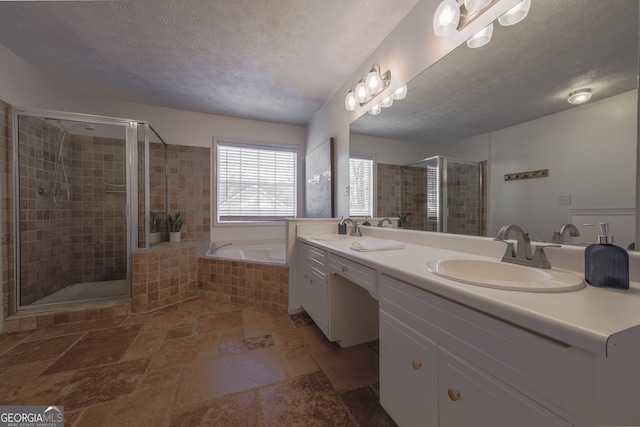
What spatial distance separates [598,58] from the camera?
2.59ft

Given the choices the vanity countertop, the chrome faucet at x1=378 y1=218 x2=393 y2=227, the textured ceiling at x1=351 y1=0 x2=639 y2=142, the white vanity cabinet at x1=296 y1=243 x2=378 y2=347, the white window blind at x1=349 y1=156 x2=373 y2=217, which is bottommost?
the white vanity cabinet at x1=296 y1=243 x2=378 y2=347

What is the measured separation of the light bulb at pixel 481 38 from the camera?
43.2 inches

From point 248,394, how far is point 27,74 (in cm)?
336

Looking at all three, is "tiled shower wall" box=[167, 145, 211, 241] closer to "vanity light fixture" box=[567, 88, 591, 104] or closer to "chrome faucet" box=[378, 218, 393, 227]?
"chrome faucet" box=[378, 218, 393, 227]

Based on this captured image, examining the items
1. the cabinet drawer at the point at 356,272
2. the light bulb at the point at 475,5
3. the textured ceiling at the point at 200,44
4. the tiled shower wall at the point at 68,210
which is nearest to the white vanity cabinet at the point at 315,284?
the cabinet drawer at the point at 356,272

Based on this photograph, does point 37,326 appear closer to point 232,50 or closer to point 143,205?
point 143,205

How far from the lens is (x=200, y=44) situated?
1864 mm

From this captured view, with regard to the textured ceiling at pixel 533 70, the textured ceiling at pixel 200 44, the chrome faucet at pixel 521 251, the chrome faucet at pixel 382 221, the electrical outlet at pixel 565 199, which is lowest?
the chrome faucet at pixel 521 251

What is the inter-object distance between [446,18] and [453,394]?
169 cm

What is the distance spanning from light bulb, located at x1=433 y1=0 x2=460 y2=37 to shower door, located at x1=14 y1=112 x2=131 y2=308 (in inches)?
110

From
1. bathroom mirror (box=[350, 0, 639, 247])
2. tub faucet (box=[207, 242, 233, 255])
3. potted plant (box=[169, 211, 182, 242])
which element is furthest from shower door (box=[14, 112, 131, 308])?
bathroom mirror (box=[350, 0, 639, 247])

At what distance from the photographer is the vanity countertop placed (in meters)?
0.41

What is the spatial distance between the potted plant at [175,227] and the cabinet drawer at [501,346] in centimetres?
301

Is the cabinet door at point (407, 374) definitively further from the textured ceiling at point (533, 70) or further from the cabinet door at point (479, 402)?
the textured ceiling at point (533, 70)
